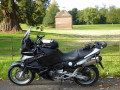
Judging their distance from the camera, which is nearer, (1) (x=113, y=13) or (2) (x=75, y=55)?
(2) (x=75, y=55)

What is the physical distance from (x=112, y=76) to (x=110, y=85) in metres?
0.90

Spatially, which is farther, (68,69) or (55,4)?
(55,4)

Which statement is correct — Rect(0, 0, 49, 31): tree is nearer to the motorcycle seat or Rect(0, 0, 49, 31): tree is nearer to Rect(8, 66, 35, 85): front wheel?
Rect(8, 66, 35, 85): front wheel

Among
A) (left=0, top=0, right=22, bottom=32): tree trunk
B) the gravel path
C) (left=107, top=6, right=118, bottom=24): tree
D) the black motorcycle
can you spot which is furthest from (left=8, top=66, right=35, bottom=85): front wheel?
(left=0, top=0, right=22, bottom=32): tree trunk

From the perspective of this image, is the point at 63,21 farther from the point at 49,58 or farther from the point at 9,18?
the point at 49,58

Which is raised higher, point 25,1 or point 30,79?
point 25,1

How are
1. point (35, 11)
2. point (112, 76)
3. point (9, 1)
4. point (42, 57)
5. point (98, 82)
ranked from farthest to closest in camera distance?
point (35, 11) → point (9, 1) → point (112, 76) → point (98, 82) → point (42, 57)

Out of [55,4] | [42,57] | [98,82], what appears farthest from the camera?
[55,4]

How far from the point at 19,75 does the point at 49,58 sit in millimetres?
1018

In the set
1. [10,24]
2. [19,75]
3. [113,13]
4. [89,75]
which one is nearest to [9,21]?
[10,24]

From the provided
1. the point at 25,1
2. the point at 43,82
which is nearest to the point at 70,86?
the point at 43,82

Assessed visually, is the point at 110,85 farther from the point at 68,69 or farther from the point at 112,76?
the point at 68,69

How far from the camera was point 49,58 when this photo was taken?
16.1 feet

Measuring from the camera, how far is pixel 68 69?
Answer: 4.98 m
